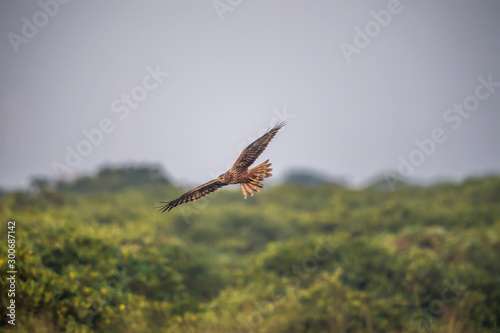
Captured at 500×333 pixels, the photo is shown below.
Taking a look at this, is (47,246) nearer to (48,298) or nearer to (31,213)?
(48,298)

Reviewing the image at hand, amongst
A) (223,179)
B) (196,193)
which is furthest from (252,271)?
(223,179)

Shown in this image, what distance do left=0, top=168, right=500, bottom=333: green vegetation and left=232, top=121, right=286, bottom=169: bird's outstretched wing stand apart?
22.7 feet

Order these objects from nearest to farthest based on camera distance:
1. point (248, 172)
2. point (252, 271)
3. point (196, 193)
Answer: point (248, 172) < point (196, 193) < point (252, 271)

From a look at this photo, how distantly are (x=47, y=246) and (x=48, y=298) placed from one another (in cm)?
304

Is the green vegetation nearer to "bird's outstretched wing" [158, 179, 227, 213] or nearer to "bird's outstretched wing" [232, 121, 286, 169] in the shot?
"bird's outstretched wing" [158, 179, 227, 213]

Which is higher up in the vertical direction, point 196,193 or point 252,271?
point 196,193

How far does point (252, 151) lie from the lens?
1077 cm

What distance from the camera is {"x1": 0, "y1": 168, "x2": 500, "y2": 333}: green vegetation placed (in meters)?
16.1

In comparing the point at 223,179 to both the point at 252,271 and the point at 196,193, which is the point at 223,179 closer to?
the point at 196,193

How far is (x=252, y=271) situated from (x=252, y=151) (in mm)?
13746

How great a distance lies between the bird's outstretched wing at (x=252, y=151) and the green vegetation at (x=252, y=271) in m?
6.91

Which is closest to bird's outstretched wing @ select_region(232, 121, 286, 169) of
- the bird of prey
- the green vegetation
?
the bird of prey

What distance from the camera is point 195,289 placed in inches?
863

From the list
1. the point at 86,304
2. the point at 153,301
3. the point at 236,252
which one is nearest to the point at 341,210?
the point at 236,252
